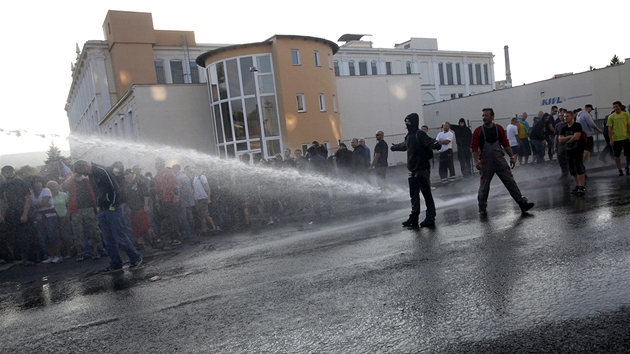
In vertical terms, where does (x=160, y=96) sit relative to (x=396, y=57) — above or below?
below

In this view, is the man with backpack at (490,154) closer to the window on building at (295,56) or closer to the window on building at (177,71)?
the window on building at (295,56)

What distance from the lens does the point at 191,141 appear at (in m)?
27.8

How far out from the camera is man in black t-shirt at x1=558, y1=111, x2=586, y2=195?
9.55m

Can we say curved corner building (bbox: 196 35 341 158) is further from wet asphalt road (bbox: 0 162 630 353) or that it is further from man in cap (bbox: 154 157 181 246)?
wet asphalt road (bbox: 0 162 630 353)

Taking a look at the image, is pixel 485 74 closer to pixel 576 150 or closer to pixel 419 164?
pixel 576 150

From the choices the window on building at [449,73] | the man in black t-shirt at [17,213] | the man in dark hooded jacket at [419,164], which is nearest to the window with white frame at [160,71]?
the window on building at [449,73]

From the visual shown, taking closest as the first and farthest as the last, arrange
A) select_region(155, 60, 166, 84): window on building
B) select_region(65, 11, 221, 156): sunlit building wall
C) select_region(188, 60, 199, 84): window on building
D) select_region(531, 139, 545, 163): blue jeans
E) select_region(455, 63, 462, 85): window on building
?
select_region(531, 139, 545, 163): blue jeans → select_region(65, 11, 221, 156): sunlit building wall → select_region(155, 60, 166, 84): window on building → select_region(188, 60, 199, 84): window on building → select_region(455, 63, 462, 85): window on building

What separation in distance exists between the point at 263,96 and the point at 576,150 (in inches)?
780

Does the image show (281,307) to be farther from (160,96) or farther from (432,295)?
(160,96)

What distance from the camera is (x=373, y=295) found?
15.2 ft

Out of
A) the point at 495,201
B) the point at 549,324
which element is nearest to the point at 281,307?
the point at 549,324

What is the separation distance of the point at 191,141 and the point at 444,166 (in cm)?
1727

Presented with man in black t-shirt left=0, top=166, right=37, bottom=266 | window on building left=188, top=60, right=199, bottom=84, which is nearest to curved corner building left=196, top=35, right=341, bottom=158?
man in black t-shirt left=0, top=166, right=37, bottom=266

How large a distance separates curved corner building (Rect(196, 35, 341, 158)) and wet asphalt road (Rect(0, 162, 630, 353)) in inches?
735
